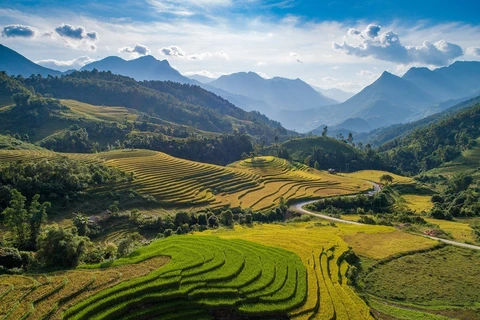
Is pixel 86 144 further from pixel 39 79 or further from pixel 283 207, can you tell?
pixel 39 79

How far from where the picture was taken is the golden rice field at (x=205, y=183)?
186ft

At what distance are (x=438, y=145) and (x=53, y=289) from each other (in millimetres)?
160874

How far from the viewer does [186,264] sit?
2025cm

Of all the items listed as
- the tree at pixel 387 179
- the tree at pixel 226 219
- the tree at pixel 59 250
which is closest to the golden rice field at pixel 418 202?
the tree at pixel 387 179

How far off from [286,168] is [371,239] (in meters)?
59.8

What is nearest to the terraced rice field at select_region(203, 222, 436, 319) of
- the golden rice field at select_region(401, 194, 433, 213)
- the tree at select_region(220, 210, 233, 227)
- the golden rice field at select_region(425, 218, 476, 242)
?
the tree at select_region(220, 210, 233, 227)

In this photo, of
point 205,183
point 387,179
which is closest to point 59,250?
point 205,183

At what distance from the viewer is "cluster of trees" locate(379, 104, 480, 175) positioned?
131875 millimetres

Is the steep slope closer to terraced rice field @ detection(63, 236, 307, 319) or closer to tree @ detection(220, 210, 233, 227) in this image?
tree @ detection(220, 210, 233, 227)

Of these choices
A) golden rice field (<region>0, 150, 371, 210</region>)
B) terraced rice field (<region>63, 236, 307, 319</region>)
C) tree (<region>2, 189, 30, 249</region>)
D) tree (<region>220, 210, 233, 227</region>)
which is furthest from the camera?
golden rice field (<region>0, 150, 371, 210</region>)

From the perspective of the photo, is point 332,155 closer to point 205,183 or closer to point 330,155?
point 330,155

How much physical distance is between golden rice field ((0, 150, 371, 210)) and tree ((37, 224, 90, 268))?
3239 cm

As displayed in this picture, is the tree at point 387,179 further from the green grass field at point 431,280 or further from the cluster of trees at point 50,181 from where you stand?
the cluster of trees at point 50,181

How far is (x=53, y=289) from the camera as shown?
55.0 feet
